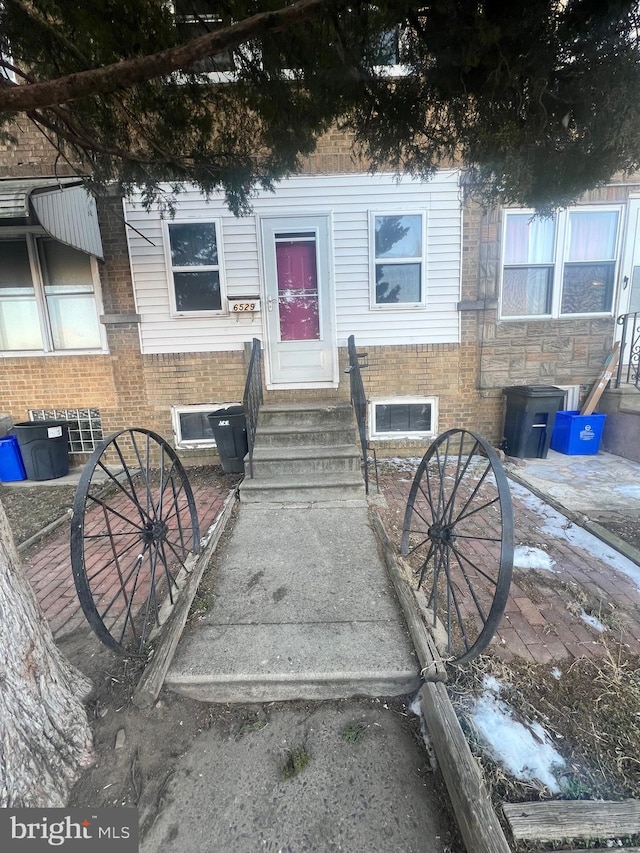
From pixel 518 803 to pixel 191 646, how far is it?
5.14 feet

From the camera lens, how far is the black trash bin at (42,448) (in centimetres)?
495

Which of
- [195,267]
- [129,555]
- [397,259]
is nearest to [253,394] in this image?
[195,267]

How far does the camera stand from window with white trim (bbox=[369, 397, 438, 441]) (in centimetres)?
554

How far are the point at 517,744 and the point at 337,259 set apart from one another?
5168 millimetres

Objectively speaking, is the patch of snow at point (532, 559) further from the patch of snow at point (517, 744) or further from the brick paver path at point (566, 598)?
the patch of snow at point (517, 744)

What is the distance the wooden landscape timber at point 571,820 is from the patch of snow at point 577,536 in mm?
1642

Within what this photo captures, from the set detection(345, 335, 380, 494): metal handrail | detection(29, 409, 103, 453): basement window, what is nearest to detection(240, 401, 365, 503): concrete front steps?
detection(345, 335, 380, 494): metal handrail

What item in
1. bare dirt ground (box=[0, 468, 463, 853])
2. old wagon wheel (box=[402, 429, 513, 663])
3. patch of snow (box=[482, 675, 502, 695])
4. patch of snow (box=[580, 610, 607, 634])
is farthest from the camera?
patch of snow (box=[580, 610, 607, 634])

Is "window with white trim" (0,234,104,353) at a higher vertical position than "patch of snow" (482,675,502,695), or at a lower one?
higher

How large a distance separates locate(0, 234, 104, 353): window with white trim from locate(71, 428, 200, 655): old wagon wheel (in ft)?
8.17

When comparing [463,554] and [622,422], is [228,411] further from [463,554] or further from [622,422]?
[622,422]

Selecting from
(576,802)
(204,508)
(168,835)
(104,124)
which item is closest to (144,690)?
(168,835)

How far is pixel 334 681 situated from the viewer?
1837mm

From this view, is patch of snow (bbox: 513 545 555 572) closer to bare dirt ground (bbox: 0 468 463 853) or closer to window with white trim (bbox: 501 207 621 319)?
bare dirt ground (bbox: 0 468 463 853)
